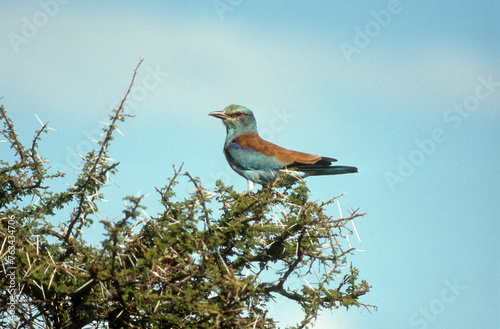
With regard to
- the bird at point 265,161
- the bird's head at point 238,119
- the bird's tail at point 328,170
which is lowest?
the bird's tail at point 328,170

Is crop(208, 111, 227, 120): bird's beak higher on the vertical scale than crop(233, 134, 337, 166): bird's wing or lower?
higher

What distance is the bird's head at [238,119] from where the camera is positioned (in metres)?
7.21

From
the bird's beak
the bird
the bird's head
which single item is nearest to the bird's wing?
the bird

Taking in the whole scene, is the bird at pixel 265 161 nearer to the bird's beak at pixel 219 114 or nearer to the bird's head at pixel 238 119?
the bird's head at pixel 238 119

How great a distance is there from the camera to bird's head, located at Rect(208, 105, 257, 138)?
7.21 m

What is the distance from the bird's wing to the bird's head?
0.42 metres

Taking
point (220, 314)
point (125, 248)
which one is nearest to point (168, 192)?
point (125, 248)

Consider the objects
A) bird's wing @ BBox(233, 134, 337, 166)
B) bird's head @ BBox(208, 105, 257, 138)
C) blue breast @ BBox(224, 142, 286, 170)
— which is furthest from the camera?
bird's head @ BBox(208, 105, 257, 138)

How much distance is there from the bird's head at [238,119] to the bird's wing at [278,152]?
419mm

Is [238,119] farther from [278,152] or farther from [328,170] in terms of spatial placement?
[328,170]

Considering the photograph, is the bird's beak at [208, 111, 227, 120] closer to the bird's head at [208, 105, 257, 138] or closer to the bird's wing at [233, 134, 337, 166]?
the bird's head at [208, 105, 257, 138]

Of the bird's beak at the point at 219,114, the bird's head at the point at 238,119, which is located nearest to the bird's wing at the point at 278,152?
the bird's head at the point at 238,119

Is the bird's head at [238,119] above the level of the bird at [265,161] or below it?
above

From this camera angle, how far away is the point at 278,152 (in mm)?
6234
